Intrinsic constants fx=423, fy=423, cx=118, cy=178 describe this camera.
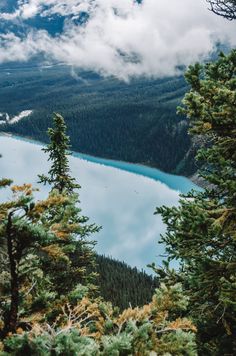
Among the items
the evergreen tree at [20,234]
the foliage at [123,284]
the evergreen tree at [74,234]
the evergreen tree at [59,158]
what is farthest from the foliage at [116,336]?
the foliage at [123,284]

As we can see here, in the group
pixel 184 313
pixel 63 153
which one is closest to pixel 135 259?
pixel 63 153

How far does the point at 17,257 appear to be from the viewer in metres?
6.72

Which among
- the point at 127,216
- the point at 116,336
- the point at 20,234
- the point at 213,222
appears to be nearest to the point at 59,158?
the point at 213,222

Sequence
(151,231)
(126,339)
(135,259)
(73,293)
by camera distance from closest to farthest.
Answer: (126,339) → (73,293) → (135,259) → (151,231)

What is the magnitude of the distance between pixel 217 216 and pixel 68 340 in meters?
5.91

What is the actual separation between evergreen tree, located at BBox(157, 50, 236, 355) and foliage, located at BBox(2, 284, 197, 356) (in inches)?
112

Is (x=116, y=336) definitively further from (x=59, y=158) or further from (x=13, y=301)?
(x=59, y=158)

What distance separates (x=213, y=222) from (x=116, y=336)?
458 cm

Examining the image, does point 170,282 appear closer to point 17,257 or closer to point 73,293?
point 73,293

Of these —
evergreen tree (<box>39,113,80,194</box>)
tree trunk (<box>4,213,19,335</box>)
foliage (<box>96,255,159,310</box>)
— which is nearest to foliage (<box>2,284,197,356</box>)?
tree trunk (<box>4,213,19,335</box>)

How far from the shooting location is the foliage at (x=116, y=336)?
19.1 feet

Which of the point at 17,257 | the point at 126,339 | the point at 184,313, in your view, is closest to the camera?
the point at 126,339

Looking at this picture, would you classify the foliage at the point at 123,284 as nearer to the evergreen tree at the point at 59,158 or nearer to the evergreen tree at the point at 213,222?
the evergreen tree at the point at 59,158

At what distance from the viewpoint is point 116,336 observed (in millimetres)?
6363
